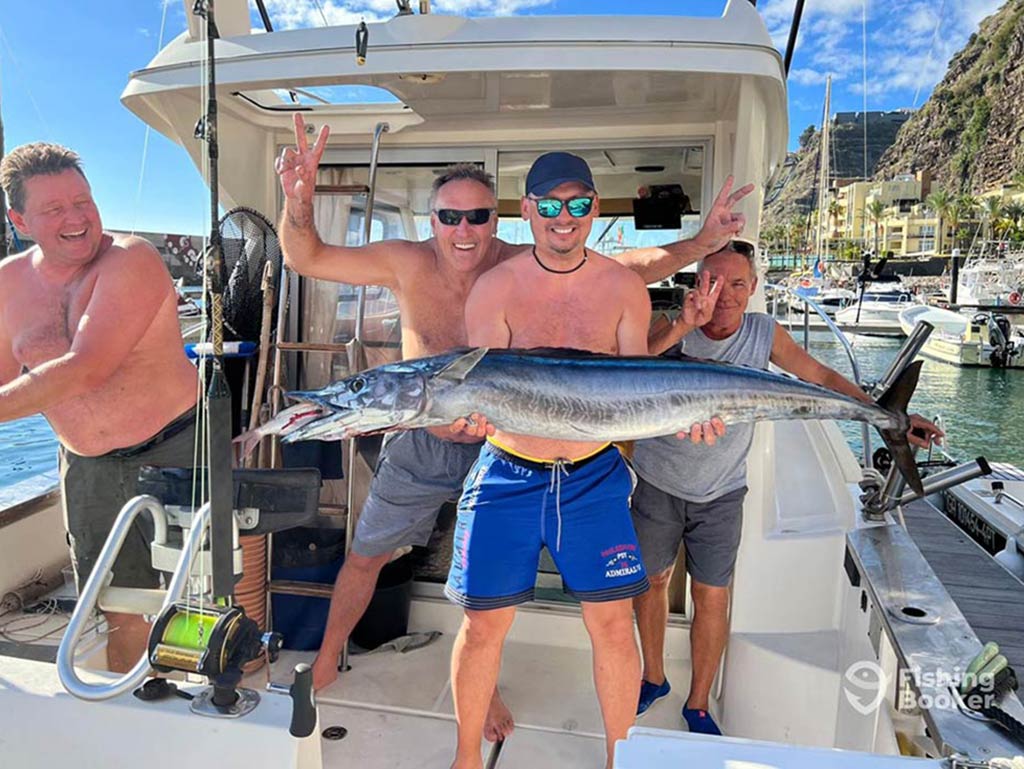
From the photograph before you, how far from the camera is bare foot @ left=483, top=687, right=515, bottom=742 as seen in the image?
266 centimetres

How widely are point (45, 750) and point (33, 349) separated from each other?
1357 millimetres

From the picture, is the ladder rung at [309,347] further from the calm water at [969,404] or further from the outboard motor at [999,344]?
the outboard motor at [999,344]

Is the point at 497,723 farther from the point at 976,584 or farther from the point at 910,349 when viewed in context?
the point at 976,584

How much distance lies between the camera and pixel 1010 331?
26625 millimetres

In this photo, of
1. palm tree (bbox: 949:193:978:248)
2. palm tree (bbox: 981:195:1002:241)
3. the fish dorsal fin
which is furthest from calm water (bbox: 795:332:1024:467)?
palm tree (bbox: 949:193:978:248)

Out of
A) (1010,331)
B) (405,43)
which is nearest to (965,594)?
(405,43)

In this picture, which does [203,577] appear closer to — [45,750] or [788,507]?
[45,750]

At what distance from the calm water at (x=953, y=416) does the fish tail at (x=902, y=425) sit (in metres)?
9.48

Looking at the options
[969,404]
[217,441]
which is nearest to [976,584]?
[217,441]

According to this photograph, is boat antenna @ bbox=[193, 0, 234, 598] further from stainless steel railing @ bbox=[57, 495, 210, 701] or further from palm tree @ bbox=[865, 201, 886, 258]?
palm tree @ bbox=[865, 201, 886, 258]

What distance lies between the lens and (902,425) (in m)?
2.35

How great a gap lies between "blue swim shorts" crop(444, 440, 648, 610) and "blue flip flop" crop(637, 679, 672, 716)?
0.87 meters

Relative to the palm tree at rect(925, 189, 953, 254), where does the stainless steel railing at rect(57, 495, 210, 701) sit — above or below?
below

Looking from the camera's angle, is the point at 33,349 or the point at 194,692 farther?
the point at 33,349
